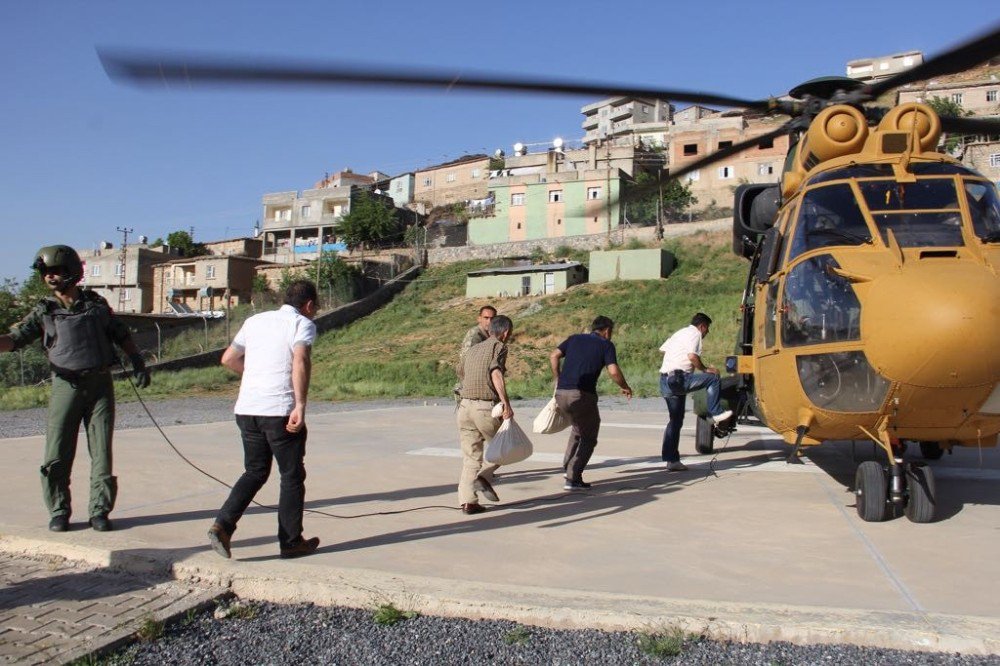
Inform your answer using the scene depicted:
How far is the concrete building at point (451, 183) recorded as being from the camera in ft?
251

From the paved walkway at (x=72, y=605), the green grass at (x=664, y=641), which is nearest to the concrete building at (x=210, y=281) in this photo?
the paved walkway at (x=72, y=605)

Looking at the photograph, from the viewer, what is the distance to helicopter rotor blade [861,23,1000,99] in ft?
15.4

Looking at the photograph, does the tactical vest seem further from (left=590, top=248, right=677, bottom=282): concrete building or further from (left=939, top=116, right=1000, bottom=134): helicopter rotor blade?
(left=590, top=248, right=677, bottom=282): concrete building

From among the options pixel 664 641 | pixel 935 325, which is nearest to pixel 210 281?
pixel 935 325

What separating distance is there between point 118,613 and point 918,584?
4.11 metres

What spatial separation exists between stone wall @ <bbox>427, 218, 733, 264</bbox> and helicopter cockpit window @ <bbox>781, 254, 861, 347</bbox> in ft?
149

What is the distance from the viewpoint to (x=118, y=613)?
3852mm

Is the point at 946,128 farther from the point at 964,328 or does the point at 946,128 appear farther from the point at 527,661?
the point at 527,661

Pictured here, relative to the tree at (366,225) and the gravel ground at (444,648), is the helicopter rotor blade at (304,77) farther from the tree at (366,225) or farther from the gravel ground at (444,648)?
the tree at (366,225)

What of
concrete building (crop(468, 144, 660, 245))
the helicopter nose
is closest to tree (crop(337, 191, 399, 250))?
concrete building (crop(468, 144, 660, 245))

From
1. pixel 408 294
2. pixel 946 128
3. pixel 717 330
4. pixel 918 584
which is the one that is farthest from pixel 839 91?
pixel 408 294

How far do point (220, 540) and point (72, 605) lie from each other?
2.68 ft

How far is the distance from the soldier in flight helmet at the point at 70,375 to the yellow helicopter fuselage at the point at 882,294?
485 cm

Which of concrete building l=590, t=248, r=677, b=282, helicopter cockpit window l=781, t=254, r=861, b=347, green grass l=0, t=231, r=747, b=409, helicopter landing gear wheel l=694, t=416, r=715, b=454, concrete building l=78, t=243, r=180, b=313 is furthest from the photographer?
concrete building l=78, t=243, r=180, b=313
